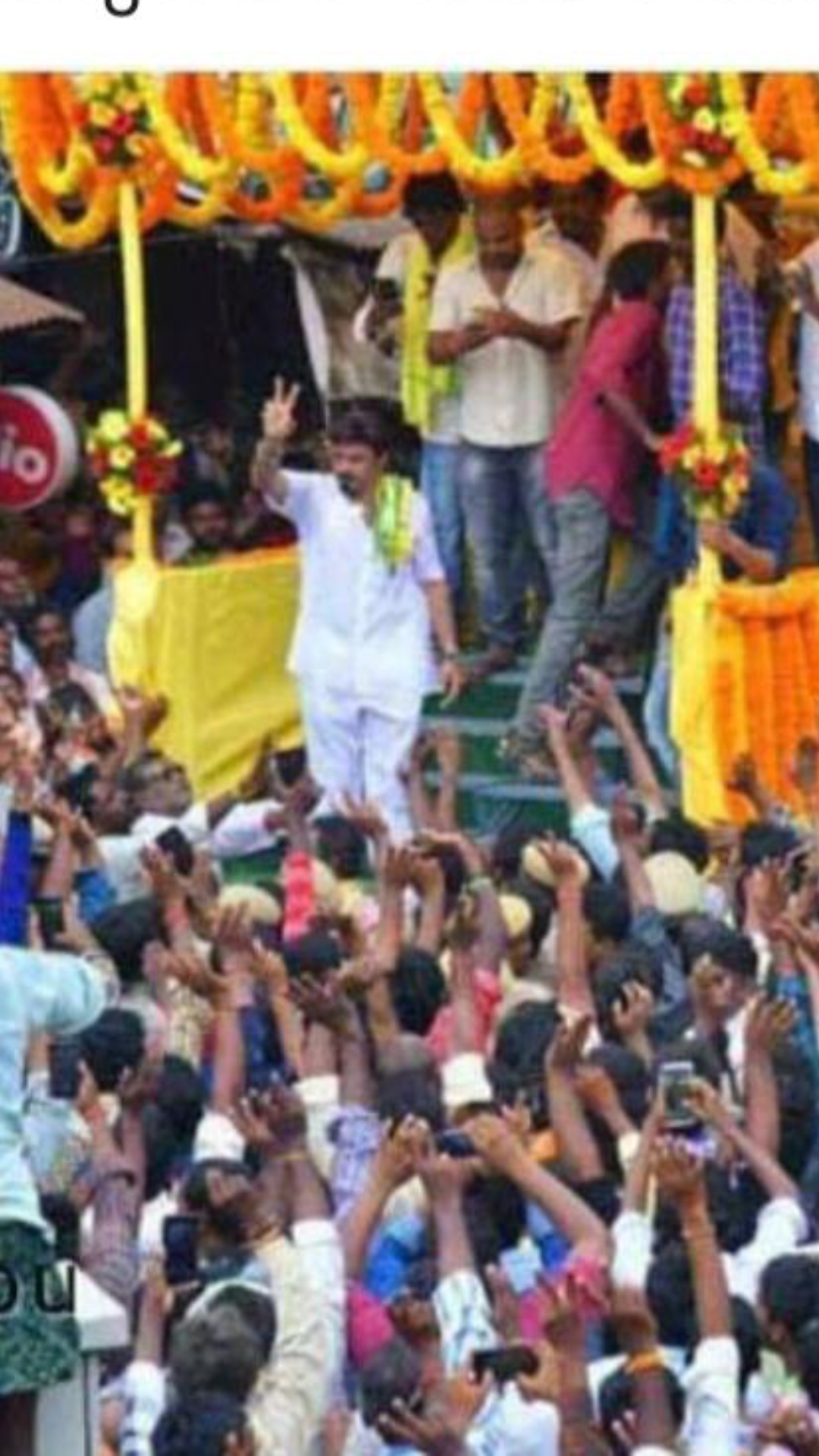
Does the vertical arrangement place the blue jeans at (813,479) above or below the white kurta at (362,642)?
above

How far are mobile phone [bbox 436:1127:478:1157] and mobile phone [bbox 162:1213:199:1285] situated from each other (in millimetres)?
527

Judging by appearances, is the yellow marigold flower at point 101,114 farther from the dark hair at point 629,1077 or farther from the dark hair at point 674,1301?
the dark hair at point 674,1301

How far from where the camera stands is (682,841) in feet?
57.8

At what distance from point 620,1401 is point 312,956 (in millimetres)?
3299

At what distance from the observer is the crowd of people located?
13266 mm

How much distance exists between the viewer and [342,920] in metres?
16.5

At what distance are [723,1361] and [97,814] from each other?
5452 millimetres

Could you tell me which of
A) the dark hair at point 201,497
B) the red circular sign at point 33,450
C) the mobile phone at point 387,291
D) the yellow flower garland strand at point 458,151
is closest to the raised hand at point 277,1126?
the yellow flower garland strand at point 458,151

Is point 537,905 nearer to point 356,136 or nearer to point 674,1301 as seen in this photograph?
point 674,1301

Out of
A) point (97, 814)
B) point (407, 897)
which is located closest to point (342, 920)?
point (407, 897)

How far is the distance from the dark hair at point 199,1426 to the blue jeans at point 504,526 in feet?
24.5

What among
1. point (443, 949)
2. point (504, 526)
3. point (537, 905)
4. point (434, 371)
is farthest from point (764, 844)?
point (434, 371)

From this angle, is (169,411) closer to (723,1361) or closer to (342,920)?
(342,920)

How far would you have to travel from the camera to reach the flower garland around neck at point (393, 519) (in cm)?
1981
